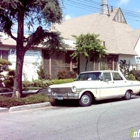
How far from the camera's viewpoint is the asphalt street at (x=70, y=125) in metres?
6.38

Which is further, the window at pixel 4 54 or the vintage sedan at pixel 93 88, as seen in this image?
the window at pixel 4 54

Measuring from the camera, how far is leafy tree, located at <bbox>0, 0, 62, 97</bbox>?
11508 mm

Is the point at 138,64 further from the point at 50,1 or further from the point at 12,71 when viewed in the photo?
the point at 50,1

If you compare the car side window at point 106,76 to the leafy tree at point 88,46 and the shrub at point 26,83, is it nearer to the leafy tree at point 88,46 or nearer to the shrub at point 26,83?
the shrub at point 26,83

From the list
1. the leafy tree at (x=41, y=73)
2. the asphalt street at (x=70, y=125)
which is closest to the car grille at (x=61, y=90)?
the asphalt street at (x=70, y=125)

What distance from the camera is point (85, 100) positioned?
1133 cm

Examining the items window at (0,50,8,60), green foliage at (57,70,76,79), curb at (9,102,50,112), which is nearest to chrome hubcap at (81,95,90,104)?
curb at (9,102,50,112)

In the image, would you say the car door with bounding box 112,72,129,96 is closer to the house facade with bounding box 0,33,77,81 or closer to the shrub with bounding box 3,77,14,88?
the house facade with bounding box 0,33,77,81

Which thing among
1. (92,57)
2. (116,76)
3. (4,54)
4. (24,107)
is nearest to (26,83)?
(4,54)

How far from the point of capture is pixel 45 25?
40.8 feet

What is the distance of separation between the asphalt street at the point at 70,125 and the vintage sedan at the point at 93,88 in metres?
1.24

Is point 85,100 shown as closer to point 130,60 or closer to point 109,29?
point 130,60

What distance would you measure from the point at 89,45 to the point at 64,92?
40.1ft

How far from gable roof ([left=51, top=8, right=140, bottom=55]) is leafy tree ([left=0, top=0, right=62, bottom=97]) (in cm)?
1665
